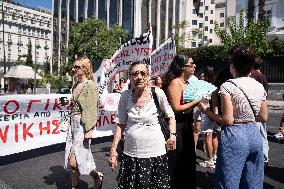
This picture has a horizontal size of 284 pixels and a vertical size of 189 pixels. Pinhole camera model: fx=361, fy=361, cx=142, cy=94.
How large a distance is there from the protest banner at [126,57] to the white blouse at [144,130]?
11.1ft

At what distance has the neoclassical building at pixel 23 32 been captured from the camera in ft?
365

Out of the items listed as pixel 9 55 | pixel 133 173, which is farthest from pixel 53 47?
pixel 133 173

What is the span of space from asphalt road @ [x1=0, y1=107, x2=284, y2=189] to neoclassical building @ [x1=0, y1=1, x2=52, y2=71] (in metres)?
104

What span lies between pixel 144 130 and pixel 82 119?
126 cm

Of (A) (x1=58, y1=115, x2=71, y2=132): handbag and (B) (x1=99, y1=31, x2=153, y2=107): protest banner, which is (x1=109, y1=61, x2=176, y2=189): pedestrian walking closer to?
(B) (x1=99, y1=31, x2=153, y2=107): protest banner

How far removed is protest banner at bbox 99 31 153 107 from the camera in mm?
6789

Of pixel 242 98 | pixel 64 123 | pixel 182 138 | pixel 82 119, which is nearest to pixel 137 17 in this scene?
pixel 64 123

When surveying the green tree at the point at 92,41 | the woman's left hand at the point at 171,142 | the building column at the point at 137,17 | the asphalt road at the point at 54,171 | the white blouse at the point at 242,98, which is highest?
the building column at the point at 137,17

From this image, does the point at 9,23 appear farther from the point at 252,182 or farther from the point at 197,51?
the point at 252,182

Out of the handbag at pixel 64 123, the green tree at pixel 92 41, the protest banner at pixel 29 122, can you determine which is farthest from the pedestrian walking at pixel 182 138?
the green tree at pixel 92 41

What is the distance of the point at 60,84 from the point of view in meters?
53.1

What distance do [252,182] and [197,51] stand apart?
3045 cm

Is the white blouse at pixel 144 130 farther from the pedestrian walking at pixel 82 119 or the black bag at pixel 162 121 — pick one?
the pedestrian walking at pixel 82 119

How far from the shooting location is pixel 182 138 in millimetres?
3900
